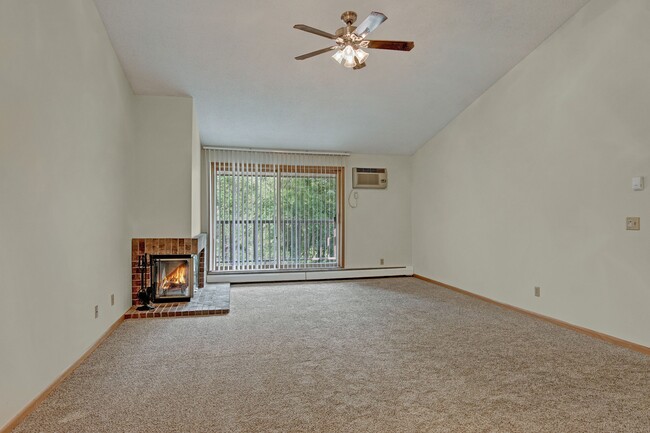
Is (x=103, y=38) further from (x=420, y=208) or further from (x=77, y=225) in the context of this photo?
(x=420, y=208)

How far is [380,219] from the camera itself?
23.4 feet

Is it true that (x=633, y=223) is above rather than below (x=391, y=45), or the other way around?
below

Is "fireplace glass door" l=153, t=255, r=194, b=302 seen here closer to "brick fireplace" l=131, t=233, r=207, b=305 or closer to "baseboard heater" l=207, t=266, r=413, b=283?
"brick fireplace" l=131, t=233, r=207, b=305

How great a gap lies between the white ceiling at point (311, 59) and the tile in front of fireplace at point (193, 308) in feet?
8.31

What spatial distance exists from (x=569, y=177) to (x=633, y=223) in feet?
2.52

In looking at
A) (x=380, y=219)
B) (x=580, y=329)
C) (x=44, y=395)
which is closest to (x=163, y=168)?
(x=44, y=395)

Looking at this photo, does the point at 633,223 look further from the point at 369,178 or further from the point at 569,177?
the point at 369,178

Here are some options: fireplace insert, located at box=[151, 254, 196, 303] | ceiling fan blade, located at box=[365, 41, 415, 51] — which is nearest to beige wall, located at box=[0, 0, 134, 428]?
fireplace insert, located at box=[151, 254, 196, 303]

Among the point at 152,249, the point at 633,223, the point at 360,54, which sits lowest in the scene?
the point at 152,249

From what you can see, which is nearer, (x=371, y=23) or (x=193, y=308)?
(x=371, y=23)

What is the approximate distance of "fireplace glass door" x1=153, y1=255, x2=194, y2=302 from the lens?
4.61 meters

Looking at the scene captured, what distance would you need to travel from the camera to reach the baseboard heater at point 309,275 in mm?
6316

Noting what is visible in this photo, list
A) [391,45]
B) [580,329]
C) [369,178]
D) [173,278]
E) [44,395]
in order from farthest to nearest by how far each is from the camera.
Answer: [369,178], [173,278], [580,329], [391,45], [44,395]

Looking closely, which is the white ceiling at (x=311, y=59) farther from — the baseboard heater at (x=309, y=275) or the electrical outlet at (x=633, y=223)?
the baseboard heater at (x=309, y=275)
